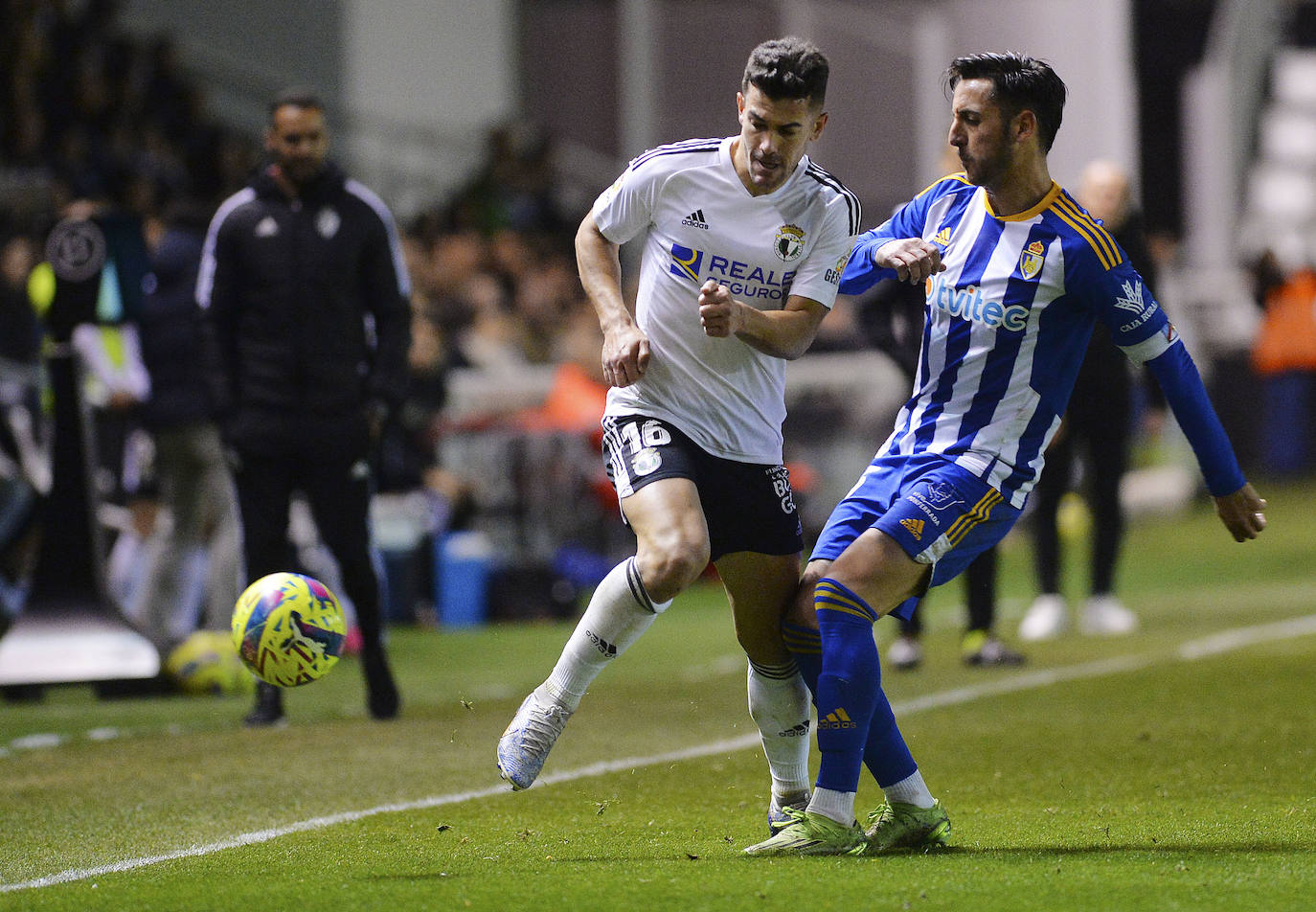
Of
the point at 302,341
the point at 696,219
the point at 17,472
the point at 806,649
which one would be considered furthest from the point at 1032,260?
the point at 17,472

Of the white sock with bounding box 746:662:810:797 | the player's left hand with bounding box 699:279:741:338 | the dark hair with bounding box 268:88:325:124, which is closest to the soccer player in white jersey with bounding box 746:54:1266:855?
the white sock with bounding box 746:662:810:797

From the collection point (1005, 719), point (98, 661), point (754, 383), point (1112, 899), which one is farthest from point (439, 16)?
point (1112, 899)

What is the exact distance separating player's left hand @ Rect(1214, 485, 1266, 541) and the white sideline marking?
2602 millimetres

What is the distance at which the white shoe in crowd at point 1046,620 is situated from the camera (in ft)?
35.6

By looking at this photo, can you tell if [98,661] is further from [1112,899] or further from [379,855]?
[1112,899]

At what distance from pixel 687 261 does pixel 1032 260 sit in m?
0.98

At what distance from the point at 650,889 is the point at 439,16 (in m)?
21.1

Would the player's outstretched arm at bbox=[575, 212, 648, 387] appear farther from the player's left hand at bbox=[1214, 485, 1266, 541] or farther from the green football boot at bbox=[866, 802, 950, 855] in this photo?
the player's left hand at bbox=[1214, 485, 1266, 541]

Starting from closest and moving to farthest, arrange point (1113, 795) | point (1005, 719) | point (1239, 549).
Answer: point (1113, 795)
point (1005, 719)
point (1239, 549)

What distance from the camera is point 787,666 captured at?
5.31m

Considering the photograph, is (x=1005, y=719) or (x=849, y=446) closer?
(x=1005, y=719)

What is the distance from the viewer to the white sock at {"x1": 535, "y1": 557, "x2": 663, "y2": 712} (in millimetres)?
5098

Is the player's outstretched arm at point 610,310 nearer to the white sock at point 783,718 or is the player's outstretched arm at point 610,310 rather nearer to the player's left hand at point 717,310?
the player's left hand at point 717,310

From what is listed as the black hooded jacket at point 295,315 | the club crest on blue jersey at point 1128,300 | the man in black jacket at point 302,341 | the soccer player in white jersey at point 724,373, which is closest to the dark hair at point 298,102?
the man in black jacket at point 302,341
